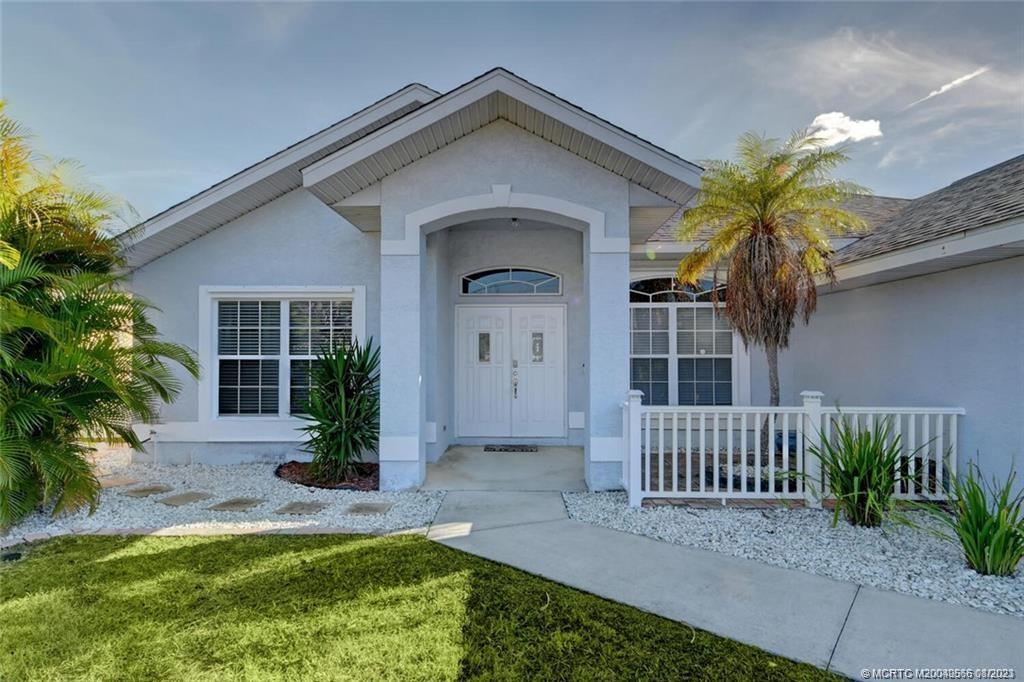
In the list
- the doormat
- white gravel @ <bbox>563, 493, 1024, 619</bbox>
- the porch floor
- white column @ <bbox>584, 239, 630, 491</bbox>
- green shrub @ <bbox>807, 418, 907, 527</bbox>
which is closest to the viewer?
white gravel @ <bbox>563, 493, 1024, 619</bbox>

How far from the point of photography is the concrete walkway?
10.0 ft

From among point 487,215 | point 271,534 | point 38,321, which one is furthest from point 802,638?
point 38,321

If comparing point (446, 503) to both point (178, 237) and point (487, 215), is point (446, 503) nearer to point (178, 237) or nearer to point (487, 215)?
point (487, 215)

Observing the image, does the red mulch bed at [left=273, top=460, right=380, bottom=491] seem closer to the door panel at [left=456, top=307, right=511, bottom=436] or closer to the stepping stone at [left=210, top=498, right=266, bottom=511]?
the stepping stone at [left=210, top=498, right=266, bottom=511]

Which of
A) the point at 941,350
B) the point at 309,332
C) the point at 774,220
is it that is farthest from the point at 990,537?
the point at 309,332

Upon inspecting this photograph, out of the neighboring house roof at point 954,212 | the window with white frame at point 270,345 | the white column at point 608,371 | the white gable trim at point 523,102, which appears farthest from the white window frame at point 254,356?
the neighboring house roof at point 954,212

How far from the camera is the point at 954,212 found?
21.7 ft

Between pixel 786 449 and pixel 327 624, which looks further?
pixel 786 449

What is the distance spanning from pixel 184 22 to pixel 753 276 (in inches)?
410

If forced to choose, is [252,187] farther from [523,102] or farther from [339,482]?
[339,482]

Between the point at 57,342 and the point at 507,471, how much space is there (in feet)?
18.5

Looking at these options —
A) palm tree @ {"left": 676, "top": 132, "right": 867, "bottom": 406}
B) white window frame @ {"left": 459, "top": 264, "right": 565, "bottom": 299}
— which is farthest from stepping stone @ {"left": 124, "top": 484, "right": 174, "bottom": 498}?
palm tree @ {"left": 676, "top": 132, "right": 867, "bottom": 406}

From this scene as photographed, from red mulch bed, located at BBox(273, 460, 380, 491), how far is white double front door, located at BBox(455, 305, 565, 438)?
2.29m

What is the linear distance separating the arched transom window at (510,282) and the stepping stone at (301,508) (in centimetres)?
486
